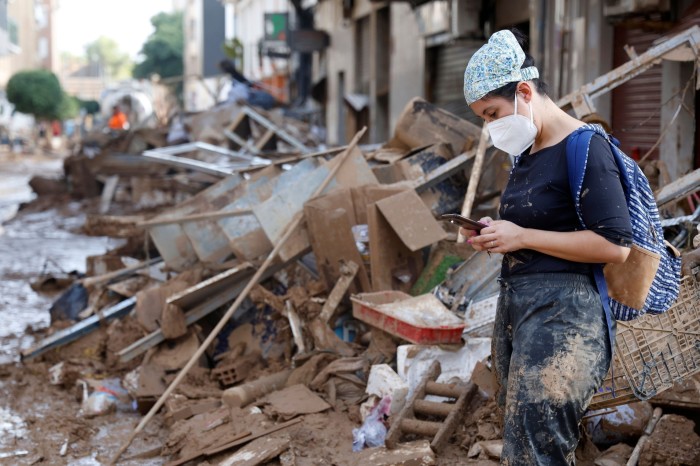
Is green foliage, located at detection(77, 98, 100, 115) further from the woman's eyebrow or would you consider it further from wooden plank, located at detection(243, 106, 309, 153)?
the woman's eyebrow

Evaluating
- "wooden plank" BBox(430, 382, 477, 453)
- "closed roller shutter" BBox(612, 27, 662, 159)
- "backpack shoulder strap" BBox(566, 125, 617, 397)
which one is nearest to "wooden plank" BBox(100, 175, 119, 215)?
"closed roller shutter" BBox(612, 27, 662, 159)

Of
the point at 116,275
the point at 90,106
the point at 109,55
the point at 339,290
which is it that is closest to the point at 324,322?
the point at 339,290

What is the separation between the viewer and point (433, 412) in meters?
4.73

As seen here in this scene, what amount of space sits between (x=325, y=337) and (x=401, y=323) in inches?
34.1

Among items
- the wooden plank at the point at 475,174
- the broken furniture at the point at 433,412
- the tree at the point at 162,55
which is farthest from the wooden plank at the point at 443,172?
the tree at the point at 162,55

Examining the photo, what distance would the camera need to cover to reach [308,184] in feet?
22.3

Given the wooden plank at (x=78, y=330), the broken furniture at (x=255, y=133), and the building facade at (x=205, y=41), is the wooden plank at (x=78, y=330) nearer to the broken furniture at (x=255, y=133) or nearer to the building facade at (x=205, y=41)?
the broken furniture at (x=255, y=133)

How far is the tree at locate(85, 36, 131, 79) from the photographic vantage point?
14612 cm

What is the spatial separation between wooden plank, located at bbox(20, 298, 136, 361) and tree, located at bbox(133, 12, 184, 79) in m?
62.8

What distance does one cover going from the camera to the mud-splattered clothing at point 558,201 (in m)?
2.65

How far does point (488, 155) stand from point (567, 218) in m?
4.19

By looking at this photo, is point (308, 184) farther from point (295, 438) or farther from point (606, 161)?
point (606, 161)

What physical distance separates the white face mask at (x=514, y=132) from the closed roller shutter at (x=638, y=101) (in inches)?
229

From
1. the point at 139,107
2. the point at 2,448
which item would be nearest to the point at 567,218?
the point at 2,448
